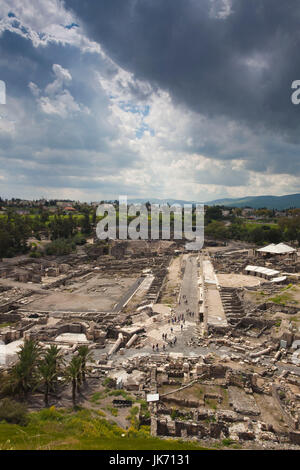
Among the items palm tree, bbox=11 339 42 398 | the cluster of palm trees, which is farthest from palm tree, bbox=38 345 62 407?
palm tree, bbox=11 339 42 398

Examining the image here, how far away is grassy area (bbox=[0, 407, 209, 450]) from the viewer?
36.0 ft

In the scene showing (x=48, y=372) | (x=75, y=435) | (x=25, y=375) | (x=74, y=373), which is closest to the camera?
(x=75, y=435)

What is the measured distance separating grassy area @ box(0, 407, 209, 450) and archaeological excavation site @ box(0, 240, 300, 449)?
114 centimetres

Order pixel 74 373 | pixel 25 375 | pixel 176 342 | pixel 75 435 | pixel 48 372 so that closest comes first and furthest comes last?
pixel 75 435 < pixel 48 372 < pixel 25 375 < pixel 74 373 < pixel 176 342

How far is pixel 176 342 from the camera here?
26.8 meters

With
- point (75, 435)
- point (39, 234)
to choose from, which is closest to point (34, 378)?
point (75, 435)

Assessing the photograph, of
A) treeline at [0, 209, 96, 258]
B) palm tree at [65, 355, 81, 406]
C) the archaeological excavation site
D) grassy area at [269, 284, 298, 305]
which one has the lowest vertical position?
the archaeological excavation site

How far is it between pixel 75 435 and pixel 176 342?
50.6 feet

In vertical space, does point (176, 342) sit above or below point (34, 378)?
below

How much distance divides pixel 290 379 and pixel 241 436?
7721mm

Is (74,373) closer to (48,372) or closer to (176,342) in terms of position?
(48,372)

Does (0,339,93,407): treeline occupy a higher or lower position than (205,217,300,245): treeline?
lower

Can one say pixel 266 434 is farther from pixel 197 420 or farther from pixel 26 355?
pixel 26 355

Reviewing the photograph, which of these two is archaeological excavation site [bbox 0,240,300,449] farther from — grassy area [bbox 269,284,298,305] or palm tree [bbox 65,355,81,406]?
palm tree [bbox 65,355,81,406]
